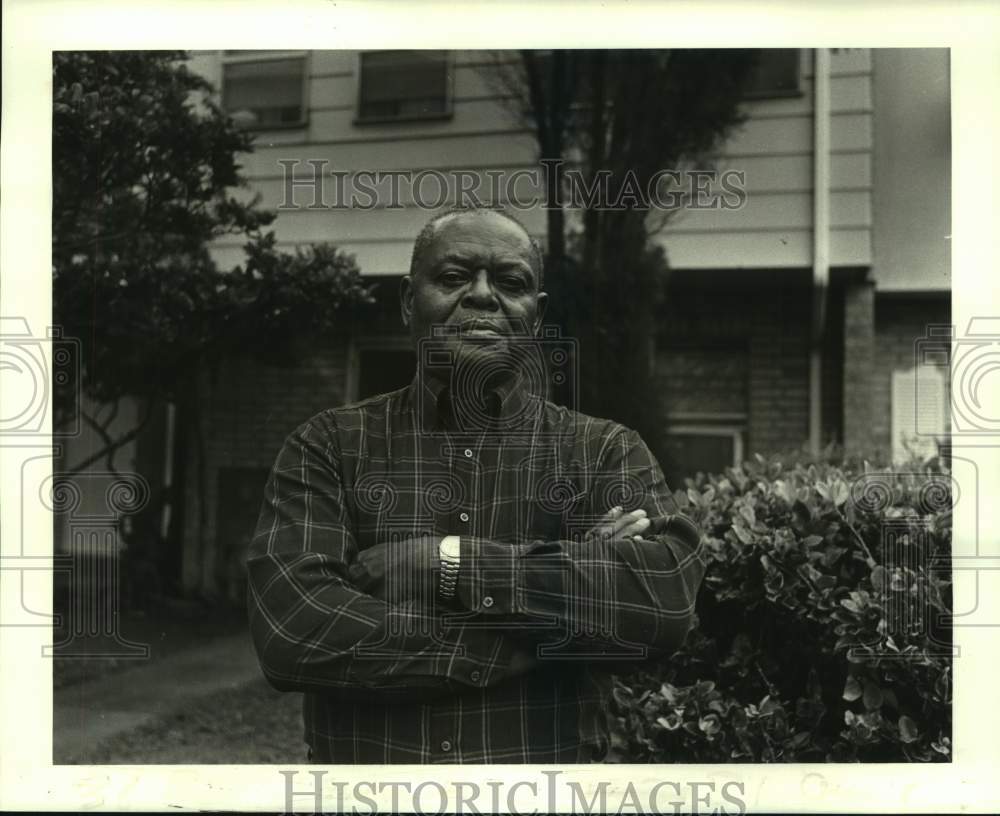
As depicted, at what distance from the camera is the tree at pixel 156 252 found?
133 inches

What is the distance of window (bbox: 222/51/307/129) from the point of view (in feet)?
11.7

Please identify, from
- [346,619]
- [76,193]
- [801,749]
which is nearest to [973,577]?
[801,749]

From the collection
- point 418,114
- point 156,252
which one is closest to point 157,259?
point 156,252

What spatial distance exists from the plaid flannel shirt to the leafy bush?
459 millimetres

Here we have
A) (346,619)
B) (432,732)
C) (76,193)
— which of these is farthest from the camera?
(76,193)

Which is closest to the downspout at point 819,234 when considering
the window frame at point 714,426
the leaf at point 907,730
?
the window frame at point 714,426

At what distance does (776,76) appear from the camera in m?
3.87

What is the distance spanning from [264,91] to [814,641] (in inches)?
105

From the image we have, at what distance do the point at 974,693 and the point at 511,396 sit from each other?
4.96 feet

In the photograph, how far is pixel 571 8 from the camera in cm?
277

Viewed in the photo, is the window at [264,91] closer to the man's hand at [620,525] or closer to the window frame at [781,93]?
the window frame at [781,93]

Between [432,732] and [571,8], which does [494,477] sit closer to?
[432,732]

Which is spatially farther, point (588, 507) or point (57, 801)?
point (57, 801)

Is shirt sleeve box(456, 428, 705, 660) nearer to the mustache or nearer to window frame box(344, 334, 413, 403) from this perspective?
the mustache
